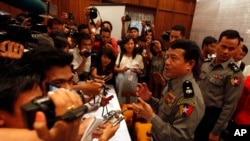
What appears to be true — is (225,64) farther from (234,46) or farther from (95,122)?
(95,122)

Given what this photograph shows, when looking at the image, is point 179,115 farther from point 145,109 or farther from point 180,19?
point 180,19

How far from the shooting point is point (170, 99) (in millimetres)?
1331

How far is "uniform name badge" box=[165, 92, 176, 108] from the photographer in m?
1.31

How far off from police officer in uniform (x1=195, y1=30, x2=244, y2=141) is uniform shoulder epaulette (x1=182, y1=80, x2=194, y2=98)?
647 millimetres

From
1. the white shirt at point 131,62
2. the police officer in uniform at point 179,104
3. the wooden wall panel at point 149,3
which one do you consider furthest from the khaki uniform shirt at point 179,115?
the wooden wall panel at point 149,3

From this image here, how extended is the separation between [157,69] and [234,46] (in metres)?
1.40

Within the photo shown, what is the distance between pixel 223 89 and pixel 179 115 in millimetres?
807

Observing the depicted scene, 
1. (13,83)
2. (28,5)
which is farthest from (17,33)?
(13,83)

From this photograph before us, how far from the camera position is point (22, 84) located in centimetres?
66

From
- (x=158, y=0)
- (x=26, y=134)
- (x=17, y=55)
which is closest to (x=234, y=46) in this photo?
(x=17, y=55)

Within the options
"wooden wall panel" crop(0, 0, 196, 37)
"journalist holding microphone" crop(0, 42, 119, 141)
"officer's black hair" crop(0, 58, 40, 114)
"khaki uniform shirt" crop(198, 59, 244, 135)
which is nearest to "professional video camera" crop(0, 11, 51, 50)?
"journalist holding microphone" crop(0, 42, 119, 141)

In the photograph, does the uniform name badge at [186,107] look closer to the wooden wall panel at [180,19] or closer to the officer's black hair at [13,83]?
the officer's black hair at [13,83]

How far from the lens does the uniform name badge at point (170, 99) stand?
51.5 inches

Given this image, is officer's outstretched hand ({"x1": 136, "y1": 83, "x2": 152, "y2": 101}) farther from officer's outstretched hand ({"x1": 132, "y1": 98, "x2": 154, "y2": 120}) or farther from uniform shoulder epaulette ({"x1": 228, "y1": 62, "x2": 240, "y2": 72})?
uniform shoulder epaulette ({"x1": 228, "y1": 62, "x2": 240, "y2": 72})
